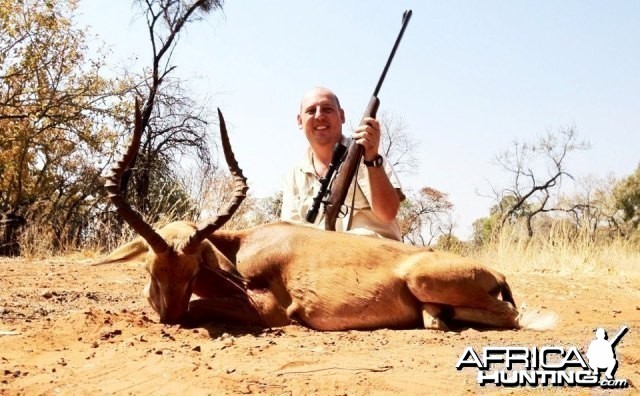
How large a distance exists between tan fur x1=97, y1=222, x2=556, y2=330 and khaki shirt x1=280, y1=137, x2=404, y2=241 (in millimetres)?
741

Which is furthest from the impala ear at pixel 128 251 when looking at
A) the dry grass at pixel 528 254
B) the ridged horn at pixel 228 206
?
the dry grass at pixel 528 254

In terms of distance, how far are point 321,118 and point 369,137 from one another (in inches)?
36.4

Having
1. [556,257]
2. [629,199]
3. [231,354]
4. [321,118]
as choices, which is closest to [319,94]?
[321,118]

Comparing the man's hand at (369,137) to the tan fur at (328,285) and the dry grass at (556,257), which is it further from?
the dry grass at (556,257)

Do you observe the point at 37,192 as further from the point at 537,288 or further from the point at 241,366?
the point at 241,366

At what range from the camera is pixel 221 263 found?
532 cm

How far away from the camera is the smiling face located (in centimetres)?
651

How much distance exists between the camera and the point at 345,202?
6246 mm

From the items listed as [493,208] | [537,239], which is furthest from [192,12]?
[493,208]

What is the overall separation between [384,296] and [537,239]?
→ 882cm

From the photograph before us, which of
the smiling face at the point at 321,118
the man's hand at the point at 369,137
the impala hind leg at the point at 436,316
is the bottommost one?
the impala hind leg at the point at 436,316

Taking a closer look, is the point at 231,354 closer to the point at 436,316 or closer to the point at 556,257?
the point at 436,316

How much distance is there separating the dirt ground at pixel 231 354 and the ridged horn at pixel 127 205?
1.89 ft
